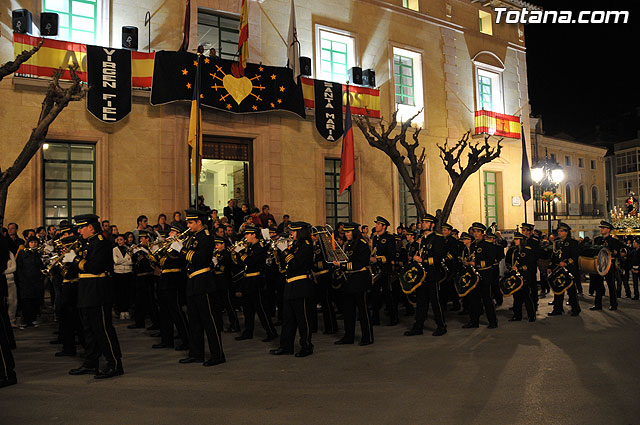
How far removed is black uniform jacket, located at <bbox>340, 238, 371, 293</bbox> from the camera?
858cm

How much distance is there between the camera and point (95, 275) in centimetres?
674

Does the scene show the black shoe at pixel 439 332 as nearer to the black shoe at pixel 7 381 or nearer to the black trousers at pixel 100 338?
the black trousers at pixel 100 338

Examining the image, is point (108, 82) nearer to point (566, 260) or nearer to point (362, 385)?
point (362, 385)

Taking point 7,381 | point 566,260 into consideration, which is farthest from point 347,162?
point 7,381

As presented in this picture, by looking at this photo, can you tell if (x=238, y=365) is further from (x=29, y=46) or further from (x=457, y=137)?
(x=457, y=137)

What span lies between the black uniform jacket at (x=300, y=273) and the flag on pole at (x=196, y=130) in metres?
6.68

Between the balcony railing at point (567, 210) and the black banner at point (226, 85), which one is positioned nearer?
the black banner at point (226, 85)

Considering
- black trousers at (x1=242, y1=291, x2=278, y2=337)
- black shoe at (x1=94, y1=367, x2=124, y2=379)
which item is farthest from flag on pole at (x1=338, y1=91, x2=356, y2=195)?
black shoe at (x1=94, y1=367, x2=124, y2=379)

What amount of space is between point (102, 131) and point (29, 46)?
266 centimetres

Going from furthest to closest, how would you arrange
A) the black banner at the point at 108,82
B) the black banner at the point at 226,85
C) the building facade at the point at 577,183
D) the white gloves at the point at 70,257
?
the building facade at the point at 577,183, the black banner at the point at 226,85, the black banner at the point at 108,82, the white gloves at the point at 70,257


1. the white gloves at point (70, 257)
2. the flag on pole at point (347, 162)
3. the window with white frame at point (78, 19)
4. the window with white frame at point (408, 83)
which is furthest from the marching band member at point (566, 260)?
the window with white frame at point (78, 19)

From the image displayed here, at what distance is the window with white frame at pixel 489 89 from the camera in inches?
931

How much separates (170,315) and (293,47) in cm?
1107

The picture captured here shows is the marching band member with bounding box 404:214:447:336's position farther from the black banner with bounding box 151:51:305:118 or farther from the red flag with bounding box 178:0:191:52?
the red flag with bounding box 178:0:191:52
